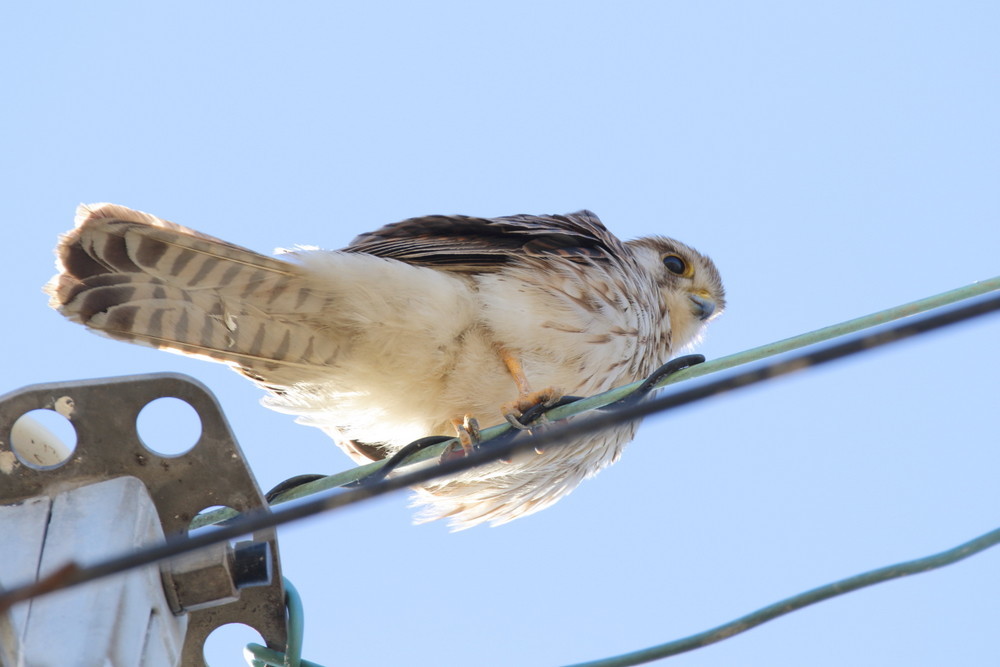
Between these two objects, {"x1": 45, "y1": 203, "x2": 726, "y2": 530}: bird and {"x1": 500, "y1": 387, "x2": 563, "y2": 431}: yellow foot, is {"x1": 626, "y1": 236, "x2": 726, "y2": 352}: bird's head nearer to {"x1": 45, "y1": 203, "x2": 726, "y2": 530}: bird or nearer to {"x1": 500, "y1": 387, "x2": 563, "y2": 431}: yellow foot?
{"x1": 45, "y1": 203, "x2": 726, "y2": 530}: bird

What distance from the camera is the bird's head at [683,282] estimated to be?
6348 mm

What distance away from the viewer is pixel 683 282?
256 inches

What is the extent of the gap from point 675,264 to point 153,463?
4300 millimetres

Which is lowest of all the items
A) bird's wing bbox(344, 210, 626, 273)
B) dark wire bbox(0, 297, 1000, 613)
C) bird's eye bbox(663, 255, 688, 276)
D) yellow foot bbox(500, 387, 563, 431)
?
yellow foot bbox(500, 387, 563, 431)

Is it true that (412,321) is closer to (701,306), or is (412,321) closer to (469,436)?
(469,436)

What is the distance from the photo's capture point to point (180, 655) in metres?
2.76

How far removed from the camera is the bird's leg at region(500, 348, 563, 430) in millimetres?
4205

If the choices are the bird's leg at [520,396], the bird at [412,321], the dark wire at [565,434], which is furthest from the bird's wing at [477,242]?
the dark wire at [565,434]

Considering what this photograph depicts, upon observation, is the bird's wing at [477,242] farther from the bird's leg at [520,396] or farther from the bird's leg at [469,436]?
the bird's leg at [469,436]

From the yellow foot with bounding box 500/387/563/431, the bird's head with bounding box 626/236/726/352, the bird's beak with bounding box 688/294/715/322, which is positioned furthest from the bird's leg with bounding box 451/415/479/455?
the bird's beak with bounding box 688/294/715/322

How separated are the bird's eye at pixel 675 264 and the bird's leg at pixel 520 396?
1938mm

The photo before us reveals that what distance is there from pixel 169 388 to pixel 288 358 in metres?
2.01

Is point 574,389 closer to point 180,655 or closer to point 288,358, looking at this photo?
point 288,358

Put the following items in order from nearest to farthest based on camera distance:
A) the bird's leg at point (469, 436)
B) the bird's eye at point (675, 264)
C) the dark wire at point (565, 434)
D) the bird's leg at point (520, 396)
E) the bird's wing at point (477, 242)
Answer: the dark wire at point (565, 434), the bird's leg at point (469, 436), the bird's leg at point (520, 396), the bird's wing at point (477, 242), the bird's eye at point (675, 264)
